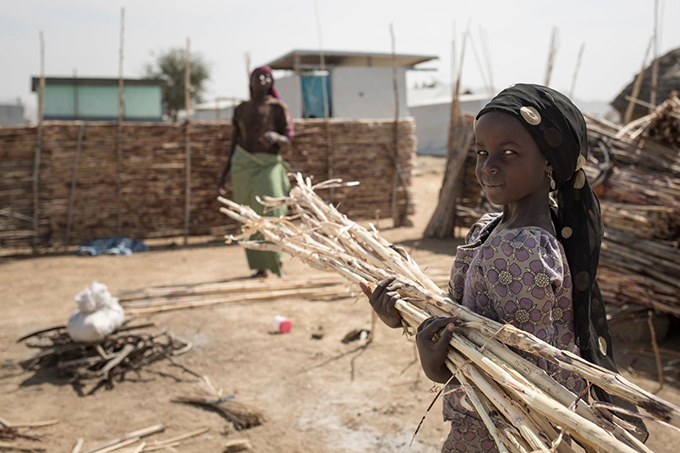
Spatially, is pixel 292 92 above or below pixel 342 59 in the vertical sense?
below

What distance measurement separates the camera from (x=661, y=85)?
38.6 ft

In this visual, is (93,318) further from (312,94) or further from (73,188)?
(312,94)

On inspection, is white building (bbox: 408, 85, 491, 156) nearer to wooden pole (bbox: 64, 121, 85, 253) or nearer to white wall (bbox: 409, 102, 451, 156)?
white wall (bbox: 409, 102, 451, 156)

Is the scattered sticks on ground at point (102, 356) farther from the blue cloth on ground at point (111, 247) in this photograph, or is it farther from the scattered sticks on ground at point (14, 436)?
the blue cloth on ground at point (111, 247)

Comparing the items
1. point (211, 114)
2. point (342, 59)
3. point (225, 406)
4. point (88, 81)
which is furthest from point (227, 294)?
point (211, 114)

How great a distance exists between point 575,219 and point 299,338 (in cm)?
293

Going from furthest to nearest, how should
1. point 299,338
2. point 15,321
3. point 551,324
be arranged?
point 15,321
point 299,338
point 551,324

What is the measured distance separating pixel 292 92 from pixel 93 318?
1394 cm

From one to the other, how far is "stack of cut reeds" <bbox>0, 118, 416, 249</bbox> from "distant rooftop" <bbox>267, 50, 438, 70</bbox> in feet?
27.5

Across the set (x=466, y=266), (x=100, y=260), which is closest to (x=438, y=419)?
(x=466, y=266)

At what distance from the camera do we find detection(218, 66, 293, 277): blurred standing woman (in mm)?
5520

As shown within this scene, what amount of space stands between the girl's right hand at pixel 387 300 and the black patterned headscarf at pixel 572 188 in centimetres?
44

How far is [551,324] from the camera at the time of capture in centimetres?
129

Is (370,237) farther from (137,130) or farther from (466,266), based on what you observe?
(137,130)
